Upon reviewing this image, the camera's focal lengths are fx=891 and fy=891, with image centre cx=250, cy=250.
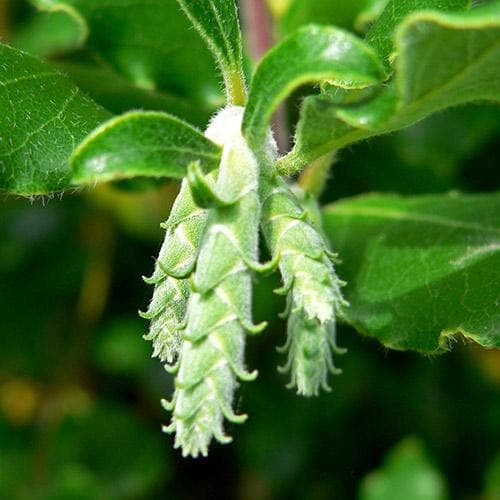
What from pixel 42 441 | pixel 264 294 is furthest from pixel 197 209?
pixel 42 441

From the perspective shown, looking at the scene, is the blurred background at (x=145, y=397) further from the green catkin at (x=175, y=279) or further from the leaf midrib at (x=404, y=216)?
the green catkin at (x=175, y=279)

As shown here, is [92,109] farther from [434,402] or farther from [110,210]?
[434,402]

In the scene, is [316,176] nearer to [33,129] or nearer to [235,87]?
[235,87]

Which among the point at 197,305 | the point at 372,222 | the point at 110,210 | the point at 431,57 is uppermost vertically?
the point at 110,210

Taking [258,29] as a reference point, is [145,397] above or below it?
below

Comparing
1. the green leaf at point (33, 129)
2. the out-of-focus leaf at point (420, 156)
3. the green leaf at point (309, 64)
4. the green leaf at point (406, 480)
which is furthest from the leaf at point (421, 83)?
the green leaf at point (406, 480)

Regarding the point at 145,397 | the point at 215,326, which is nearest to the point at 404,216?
the point at 215,326
